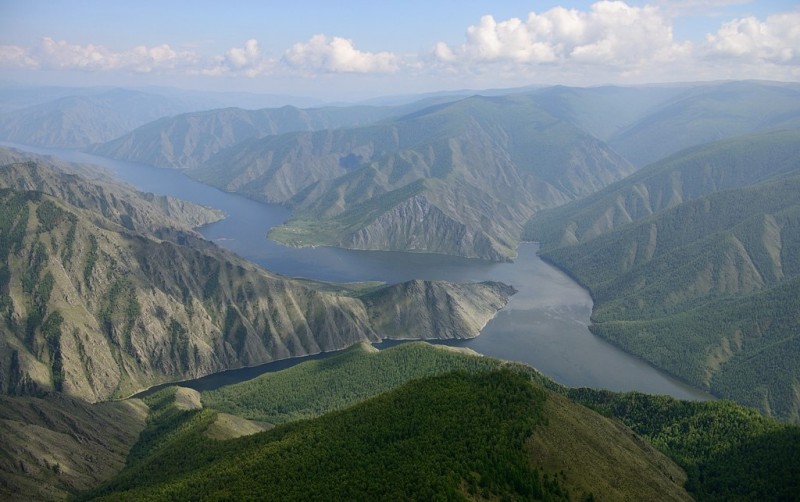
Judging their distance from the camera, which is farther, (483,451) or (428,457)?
(483,451)

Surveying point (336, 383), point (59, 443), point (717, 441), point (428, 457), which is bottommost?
point (336, 383)

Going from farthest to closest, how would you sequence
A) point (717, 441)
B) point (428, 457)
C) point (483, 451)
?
point (717, 441) < point (483, 451) < point (428, 457)

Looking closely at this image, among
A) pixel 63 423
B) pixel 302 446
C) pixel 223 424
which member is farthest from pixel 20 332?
pixel 302 446

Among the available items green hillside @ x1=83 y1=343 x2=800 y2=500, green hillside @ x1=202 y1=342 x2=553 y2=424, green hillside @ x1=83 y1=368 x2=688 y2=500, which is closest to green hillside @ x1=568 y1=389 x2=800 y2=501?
green hillside @ x1=83 y1=343 x2=800 y2=500

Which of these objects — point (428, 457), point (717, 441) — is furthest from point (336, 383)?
point (717, 441)

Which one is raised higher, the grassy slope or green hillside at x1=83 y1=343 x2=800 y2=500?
green hillside at x1=83 y1=343 x2=800 y2=500

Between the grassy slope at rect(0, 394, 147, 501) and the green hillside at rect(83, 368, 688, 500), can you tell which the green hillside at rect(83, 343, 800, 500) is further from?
the grassy slope at rect(0, 394, 147, 501)

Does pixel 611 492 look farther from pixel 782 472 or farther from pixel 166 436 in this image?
pixel 166 436

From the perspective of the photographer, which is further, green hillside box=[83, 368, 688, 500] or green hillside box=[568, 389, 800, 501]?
green hillside box=[568, 389, 800, 501]

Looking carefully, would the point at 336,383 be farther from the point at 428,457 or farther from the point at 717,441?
the point at 717,441

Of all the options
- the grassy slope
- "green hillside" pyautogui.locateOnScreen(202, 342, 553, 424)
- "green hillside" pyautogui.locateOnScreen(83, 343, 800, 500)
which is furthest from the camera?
"green hillside" pyautogui.locateOnScreen(202, 342, 553, 424)

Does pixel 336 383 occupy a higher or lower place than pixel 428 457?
lower
